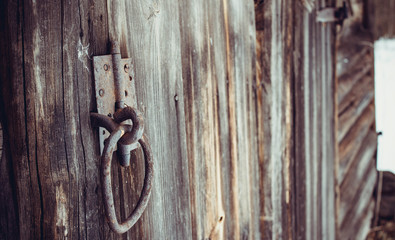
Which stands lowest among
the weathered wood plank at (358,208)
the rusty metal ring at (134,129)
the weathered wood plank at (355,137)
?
the weathered wood plank at (358,208)

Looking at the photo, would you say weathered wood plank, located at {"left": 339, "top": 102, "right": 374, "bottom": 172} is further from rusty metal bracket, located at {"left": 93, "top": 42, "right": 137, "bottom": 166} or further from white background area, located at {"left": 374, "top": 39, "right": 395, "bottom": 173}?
white background area, located at {"left": 374, "top": 39, "right": 395, "bottom": 173}

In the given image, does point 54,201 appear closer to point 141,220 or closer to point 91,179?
point 91,179

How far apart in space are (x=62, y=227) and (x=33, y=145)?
15 centimetres

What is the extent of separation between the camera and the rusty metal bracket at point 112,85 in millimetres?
645

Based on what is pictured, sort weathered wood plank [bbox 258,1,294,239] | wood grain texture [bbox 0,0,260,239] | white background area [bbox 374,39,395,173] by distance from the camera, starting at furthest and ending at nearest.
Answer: white background area [bbox 374,39,395,173], weathered wood plank [bbox 258,1,294,239], wood grain texture [bbox 0,0,260,239]

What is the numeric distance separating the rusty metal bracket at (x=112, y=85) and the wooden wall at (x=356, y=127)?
2976 millimetres

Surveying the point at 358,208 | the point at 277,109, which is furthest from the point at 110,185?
the point at 358,208

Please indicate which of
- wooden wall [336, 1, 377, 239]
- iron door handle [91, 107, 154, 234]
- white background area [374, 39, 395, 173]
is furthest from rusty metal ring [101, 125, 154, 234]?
white background area [374, 39, 395, 173]

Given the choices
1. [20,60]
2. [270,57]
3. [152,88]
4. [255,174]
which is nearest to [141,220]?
[152,88]

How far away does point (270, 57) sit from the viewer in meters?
1.48

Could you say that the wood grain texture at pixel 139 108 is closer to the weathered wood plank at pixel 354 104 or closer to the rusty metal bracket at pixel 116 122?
the rusty metal bracket at pixel 116 122

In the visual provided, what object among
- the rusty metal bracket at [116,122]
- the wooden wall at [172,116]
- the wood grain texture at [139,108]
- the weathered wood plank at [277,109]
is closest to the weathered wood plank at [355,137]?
the wooden wall at [172,116]

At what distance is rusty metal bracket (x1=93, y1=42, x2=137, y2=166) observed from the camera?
645 millimetres

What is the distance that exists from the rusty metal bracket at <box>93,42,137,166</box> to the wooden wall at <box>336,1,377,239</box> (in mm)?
2976
